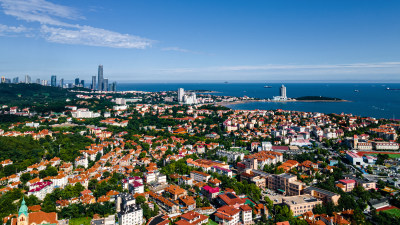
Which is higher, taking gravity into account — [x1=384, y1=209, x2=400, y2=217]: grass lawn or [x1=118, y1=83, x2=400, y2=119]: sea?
[x1=118, y1=83, x2=400, y2=119]: sea

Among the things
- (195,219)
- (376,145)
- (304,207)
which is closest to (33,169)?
(195,219)

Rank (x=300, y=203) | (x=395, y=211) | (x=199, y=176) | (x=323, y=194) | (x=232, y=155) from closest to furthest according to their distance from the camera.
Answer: (x=300, y=203) → (x=395, y=211) → (x=323, y=194) → (x=199, y=176) → (x=232, y=155)

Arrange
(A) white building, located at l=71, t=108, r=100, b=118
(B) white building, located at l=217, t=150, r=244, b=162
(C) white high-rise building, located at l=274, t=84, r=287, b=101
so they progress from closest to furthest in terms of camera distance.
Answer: (B) white building, located at l=217, t=150, r=244, b=162 < (A) white building, located at l=71, t=108, r=100, b=118 < (C) white high-rise building, located at l=274, t=84, r=287, b=101

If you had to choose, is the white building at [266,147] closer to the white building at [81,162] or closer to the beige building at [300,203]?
the beige building at [300,203]

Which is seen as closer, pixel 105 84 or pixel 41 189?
pixel 41 189

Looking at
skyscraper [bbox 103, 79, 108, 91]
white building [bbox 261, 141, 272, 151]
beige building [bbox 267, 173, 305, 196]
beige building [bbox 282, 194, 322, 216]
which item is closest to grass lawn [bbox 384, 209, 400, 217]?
beige building [bbox 282, 194, 322, 216]

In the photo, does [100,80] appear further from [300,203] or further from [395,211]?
[395,211]

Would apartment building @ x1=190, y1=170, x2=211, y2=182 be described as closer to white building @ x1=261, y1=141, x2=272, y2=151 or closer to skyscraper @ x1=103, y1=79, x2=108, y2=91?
white building @ x1=261, y1=141, x2=272, y2=151

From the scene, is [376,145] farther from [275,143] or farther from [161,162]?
[161,162]

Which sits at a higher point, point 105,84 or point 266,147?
point 105,84

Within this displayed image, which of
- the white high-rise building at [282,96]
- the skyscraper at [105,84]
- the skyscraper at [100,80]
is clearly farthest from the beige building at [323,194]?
the skyscraper at [100,80]

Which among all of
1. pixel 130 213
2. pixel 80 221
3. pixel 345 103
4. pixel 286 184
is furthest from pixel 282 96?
pixel 80 221
